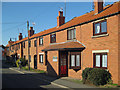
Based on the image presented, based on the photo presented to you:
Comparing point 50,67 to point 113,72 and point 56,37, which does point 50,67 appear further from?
point 113,72

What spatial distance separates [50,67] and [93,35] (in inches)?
337

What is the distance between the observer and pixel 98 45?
15500 millimetres

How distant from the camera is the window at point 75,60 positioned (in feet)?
58.4

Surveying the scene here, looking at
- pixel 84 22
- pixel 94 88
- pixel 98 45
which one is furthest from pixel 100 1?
pixel 94 88

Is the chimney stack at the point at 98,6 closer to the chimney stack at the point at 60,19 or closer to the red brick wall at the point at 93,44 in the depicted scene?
the red brick wall at the point at 93,44

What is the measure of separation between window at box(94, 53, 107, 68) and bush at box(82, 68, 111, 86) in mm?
1202

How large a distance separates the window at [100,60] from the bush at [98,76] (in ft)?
3.94

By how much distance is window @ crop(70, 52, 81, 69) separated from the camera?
17.8 m

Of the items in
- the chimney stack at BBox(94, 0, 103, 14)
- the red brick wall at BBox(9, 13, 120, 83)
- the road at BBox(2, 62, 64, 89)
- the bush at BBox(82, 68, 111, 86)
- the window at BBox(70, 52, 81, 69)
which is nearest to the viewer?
the bush at BBox(82, 68, 111, 86)

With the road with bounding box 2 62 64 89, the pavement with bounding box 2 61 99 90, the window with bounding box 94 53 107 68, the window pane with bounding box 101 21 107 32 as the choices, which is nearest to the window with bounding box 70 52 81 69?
the pavement with bounding box 2 61 99 90

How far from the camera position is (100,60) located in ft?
49.7

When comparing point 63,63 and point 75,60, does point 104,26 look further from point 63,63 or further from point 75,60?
point 63,63

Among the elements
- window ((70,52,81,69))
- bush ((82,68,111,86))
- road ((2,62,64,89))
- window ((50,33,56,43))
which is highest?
window ((50,33,56,43))

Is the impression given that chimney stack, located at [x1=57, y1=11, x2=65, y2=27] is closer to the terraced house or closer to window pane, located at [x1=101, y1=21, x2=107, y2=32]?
the terraced house
